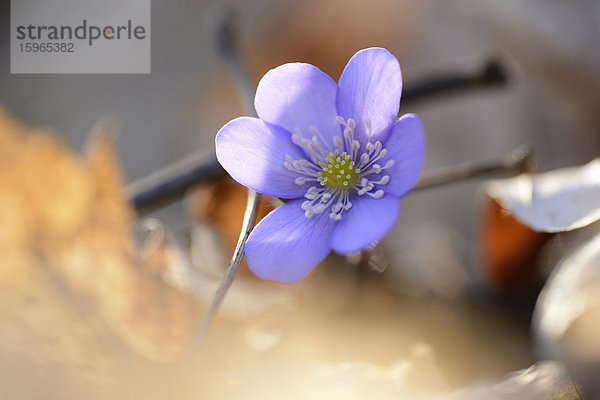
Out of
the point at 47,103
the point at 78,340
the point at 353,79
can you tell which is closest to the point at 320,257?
the point at 353,79

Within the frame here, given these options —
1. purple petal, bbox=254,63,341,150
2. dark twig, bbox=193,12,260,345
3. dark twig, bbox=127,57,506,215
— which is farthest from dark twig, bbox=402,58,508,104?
purple petal, bbox=254,63,341,150

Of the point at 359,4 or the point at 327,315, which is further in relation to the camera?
the point at 359,4

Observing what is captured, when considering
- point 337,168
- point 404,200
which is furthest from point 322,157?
point 404,200

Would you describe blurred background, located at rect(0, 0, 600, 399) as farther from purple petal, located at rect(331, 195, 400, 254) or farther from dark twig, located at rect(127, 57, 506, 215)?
purple petal, located at rect(331, 195, 400, 254)

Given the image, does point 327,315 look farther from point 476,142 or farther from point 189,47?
point 189,47

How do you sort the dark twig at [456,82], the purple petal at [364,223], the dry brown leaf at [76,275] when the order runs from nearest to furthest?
the purple petal at [364,223]
the dry brown leaf at [76,275]
the dark twig at [456,82]

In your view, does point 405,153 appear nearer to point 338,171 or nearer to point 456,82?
point 338,171

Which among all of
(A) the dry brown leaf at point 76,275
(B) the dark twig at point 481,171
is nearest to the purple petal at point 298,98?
(B) the dark twig at point 481,171

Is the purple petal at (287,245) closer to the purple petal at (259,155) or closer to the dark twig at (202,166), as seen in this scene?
the purple petal at (259,155)
